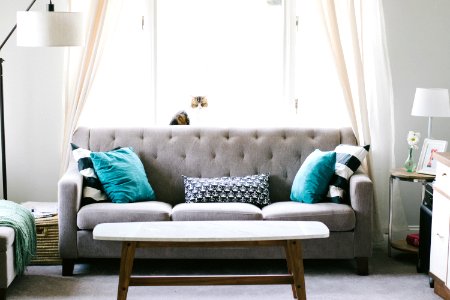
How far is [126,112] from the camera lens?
18.1 feet

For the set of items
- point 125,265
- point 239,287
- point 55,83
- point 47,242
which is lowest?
point 239,287

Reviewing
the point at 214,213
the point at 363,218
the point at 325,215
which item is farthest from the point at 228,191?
the point at 363,218

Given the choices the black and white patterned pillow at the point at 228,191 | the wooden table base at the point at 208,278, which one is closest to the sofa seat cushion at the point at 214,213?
the black and white patterned pillow at the point at 228,191

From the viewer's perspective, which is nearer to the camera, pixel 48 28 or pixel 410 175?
pixel 48 28

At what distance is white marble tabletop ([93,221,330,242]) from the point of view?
11.8 feet

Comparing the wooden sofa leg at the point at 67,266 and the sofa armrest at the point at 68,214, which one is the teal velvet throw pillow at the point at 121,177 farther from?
the wooden sofa leg at the point at 67,266

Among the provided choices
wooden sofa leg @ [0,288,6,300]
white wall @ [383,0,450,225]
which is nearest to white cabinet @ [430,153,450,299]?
white wall @ [383,0,450,225]

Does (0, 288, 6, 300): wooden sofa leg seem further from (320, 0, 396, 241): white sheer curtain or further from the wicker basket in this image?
(320, 0, 396, 241): white sheer curtain

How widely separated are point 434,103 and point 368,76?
2.02 feet

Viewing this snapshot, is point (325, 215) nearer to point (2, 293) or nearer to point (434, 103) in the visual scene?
point (434, 103)

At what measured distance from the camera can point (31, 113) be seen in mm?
5484

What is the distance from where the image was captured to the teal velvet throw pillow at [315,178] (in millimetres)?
4693

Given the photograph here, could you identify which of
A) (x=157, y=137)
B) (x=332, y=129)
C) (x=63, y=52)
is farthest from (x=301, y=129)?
(x=63, y=52)

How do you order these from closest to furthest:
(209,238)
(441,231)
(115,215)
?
(209,238) < (441,231) < (115,215)
